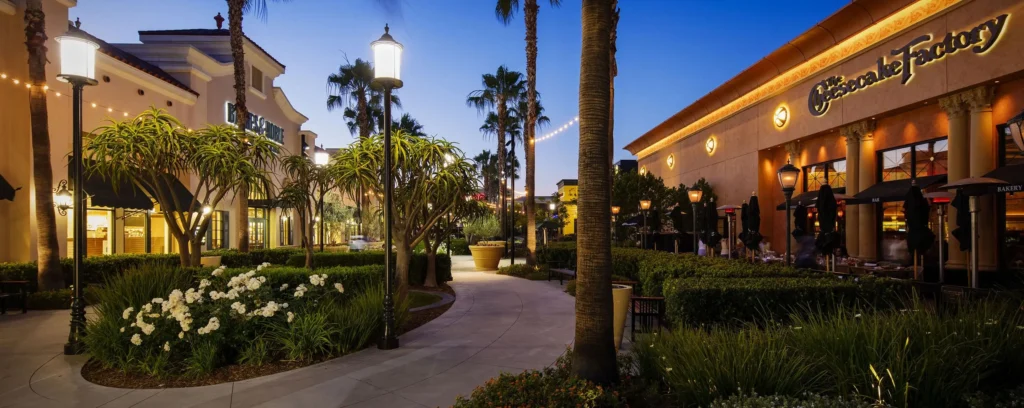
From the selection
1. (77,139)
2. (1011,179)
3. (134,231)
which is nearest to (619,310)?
(77,139)

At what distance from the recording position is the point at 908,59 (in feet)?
52.1

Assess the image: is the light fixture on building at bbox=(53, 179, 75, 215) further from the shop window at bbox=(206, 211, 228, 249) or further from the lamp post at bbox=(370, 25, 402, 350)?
the lamp post at bbox=(370, 25, 402, 350)

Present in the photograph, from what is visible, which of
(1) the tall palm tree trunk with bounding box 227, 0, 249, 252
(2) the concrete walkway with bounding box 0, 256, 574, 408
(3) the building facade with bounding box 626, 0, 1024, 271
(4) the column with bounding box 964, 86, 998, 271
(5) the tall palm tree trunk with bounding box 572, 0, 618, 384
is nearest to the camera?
(5) the tall palm tree trunk with bounding box 572, 0, 618, 384

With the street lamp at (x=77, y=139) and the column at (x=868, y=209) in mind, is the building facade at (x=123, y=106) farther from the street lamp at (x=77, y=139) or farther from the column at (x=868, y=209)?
the column at (x=868, y=209)

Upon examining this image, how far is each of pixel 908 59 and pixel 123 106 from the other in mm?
24380

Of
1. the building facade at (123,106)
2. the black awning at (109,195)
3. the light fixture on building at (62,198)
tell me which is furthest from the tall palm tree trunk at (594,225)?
the light fixture on building at (62,198)

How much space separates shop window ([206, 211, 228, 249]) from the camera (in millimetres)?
22156

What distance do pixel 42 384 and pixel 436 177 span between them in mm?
6852

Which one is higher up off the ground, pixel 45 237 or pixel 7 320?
pixel 45 237

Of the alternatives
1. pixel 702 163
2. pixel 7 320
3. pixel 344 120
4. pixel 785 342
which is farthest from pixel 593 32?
pixel 344 120

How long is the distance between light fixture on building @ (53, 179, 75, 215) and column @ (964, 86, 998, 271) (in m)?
24.2

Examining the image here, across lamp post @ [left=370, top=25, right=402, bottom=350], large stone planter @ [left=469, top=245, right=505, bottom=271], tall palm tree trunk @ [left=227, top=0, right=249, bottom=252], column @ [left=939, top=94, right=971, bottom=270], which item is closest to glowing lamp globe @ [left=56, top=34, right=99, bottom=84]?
lamp post @ [left=370, top=25, right=402, bottom=350]

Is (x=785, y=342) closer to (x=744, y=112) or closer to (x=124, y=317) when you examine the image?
(x=124, y=317)

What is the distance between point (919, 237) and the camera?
31.9 ft
